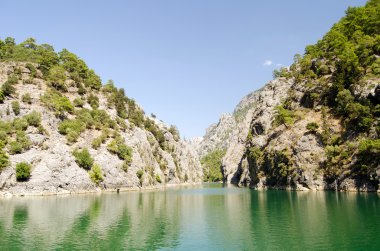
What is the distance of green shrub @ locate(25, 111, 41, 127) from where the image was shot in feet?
318

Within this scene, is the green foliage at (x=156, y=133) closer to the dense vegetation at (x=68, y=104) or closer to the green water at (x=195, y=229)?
the dense vegetation at (x=68, y=104)

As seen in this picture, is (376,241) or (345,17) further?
(345,17)

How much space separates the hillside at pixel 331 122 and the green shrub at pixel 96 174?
58.4 m

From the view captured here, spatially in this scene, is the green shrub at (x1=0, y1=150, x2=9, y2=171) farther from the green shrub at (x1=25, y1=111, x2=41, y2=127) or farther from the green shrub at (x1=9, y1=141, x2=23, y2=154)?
the green shrub at (x1=25, y1=111, x2=41, y2=127)

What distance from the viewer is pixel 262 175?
122m

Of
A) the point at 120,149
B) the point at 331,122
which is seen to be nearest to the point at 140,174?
the point at 120,149

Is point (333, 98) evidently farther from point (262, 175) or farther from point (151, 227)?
point (151, 227)

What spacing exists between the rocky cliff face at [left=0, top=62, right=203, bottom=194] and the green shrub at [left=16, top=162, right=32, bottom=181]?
941 mm

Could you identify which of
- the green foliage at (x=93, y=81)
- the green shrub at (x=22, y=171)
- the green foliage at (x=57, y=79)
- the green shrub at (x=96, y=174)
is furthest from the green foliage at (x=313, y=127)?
the green foliage at (x=93, y=81)

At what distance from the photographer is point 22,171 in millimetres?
83312

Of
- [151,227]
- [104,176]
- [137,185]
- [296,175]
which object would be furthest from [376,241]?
[137,185]

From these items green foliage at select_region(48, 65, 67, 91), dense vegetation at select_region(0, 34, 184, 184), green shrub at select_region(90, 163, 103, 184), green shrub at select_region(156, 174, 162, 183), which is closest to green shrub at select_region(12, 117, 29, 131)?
dense vegetation at select_region(0, 34, 184, 184)

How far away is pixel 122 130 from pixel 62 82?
102ft

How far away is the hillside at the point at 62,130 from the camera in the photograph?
289 feet
